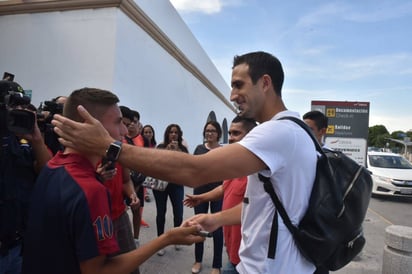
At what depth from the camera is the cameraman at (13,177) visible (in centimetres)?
209

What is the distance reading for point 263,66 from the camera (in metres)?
1.62

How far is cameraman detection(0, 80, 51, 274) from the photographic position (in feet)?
6.85

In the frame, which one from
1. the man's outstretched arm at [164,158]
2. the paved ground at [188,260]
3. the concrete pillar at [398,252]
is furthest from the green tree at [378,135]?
the man's outstretched arm at [164,158]

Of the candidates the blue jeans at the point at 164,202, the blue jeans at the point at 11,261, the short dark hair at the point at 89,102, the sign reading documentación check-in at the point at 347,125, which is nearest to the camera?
the short dark hair at the point at 89,102

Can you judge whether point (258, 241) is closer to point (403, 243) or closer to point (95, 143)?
point (95, 143)

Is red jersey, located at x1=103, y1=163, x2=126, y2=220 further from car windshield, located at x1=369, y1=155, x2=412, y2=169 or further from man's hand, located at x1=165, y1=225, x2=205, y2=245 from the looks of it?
car windshield, located at x1=369, y1=155, x2=412, y2=169

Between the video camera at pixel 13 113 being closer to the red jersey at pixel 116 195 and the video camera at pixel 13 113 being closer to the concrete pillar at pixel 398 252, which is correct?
the red jersey at pixel 116 195

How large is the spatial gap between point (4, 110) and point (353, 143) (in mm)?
9320

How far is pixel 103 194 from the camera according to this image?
4.56 feet

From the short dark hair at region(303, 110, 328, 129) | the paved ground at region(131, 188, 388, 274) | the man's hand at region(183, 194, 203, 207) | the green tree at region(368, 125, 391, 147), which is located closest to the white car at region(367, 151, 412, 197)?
the paved ground at region(131, 188, 388, 274)

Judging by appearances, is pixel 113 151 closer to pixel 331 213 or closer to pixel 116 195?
pixel 331 213

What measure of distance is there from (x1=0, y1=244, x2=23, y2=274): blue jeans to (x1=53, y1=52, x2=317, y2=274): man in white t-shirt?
1.34m

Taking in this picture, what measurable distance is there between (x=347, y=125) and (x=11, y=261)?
9.41m

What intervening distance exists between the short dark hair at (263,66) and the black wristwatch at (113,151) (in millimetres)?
748
